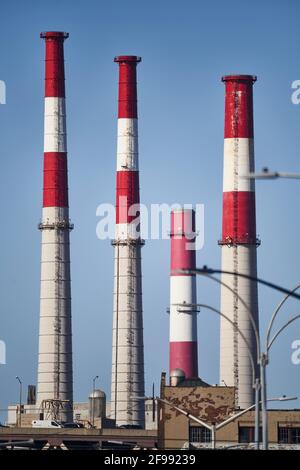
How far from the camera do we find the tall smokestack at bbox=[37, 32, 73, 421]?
92.6 meters

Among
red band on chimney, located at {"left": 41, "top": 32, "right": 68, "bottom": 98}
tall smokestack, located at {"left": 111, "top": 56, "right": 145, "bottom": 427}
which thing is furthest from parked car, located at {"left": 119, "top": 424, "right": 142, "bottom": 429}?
red band on chimney, located at {"left": 41, "top": 32, "right": 68, "bottom": 98}

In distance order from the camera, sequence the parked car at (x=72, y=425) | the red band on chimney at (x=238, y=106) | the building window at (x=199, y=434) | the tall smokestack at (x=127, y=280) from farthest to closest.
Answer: the tall smokestack at (x=127, y=280) < the red band on chimney at (x=238, y=106) < the parked car at (x=72, y=425) < the building window at (x=199, y=434)

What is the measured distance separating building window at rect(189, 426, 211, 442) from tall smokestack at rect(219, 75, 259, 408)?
56.5 ft

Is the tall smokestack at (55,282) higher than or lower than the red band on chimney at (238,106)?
lower

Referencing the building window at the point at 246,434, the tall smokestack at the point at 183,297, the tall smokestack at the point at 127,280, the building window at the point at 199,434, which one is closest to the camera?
the building window at the point at 246,434

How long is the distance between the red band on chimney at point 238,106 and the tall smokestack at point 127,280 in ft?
16.2

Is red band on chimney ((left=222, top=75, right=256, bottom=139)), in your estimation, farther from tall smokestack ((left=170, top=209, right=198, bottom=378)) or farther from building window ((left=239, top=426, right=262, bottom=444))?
building window ((left=239, top=426, right=262, bottom=444))

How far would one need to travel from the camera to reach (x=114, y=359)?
96.8 meters

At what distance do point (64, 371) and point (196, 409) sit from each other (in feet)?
56.5

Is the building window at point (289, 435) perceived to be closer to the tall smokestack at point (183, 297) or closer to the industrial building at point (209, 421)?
the industrial building at point (209, 421)

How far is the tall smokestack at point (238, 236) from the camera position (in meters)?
92.2

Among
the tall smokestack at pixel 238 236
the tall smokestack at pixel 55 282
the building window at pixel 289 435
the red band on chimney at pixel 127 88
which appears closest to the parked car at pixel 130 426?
the tall smokestack at pixel 55 282
